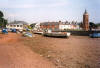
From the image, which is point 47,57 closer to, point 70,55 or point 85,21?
point 70,55

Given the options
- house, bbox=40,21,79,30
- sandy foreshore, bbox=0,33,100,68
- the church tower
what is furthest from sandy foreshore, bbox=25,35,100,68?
house, bbox=40,21,79,30

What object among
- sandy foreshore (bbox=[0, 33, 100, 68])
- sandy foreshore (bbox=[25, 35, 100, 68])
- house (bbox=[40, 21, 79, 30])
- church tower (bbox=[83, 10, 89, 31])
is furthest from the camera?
house (bbox=[40, 21, 79, 30])

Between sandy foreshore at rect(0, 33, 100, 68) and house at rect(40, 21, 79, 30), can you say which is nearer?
sandy foreshore at rect(0, 33, 100, 68)

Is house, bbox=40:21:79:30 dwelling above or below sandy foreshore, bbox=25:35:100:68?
above

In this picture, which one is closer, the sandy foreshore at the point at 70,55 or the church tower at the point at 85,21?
the sandy foreshore at the point at 70,55

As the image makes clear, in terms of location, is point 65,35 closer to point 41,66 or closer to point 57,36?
point 57,36

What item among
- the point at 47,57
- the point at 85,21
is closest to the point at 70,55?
the point at 47,57

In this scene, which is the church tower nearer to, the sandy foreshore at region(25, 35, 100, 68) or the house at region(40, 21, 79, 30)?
the house at region(40, 21, 79, 30)

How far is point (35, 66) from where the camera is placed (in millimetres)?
8875

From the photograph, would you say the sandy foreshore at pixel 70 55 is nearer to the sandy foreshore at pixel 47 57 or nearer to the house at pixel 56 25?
the sandy foreshore at pixel 47 57

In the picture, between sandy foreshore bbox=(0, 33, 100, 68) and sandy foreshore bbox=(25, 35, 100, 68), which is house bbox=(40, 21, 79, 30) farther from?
sandy foreshore bbox=(0, 33, 100, 68)

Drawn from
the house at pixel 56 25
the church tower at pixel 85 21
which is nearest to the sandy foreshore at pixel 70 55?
the church tower at pixel 85 21

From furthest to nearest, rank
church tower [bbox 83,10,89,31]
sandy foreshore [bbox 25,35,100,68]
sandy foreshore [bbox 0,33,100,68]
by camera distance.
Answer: church tower [bbox 83,10,89,31] → sandy foreshore [bbox 25,35,100,68] → sandy foreshore [bbox 0,33,100,68]

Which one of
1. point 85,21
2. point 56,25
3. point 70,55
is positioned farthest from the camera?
point 56,25
